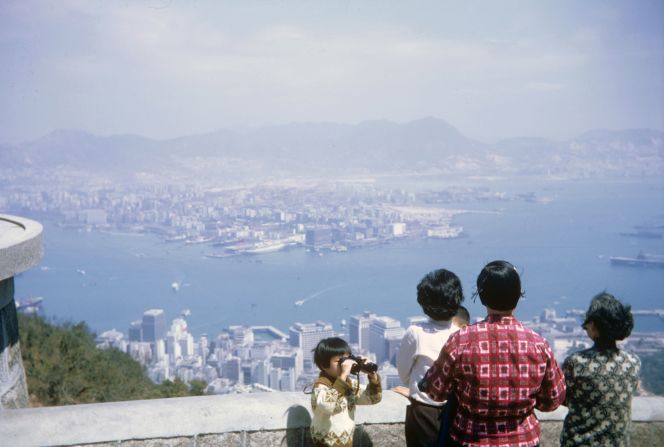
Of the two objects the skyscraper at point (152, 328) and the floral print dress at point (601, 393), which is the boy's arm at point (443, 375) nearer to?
the floral print dress at point (601, 393)

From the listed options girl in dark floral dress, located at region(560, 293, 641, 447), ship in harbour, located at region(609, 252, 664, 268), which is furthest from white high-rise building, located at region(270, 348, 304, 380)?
ship in harbour, located at region(609, 252, 664, 268)

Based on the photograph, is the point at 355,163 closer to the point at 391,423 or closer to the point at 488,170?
the point at 488,170

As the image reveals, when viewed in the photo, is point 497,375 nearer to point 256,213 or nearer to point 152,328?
point 152,328

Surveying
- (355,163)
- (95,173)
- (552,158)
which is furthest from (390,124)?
(95,173)

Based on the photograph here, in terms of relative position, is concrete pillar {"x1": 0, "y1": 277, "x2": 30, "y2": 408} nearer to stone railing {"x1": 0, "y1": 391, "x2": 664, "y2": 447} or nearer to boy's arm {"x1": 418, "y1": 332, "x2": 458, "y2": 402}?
stone railing {"x1": 0, "y1": 391, "x2": 664, "y2": 447}

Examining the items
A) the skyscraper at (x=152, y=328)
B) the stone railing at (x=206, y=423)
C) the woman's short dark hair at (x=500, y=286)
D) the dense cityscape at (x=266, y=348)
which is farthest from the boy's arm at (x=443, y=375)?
the skyscraper at (x=152, y=328)
